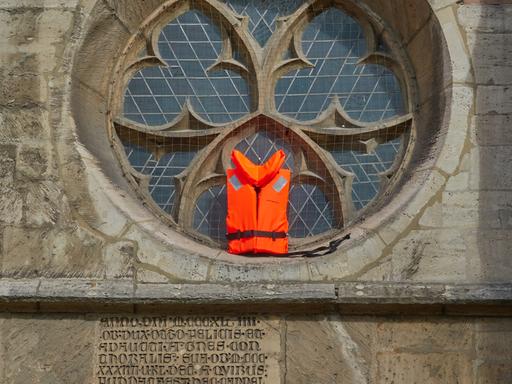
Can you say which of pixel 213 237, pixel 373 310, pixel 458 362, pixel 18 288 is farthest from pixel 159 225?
pixel 458 362

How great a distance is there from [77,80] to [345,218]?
2006 mm

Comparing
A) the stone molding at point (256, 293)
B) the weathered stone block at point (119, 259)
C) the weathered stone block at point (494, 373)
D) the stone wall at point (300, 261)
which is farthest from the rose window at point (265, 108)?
the weathered stone block at point (494, 373)

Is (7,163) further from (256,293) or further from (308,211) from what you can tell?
(308,211)

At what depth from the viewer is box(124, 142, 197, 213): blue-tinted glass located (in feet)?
25.8

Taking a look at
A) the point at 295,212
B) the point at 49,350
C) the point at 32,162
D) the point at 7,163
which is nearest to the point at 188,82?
the point at 295,212

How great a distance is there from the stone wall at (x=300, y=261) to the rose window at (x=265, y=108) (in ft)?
1.30

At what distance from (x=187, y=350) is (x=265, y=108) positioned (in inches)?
73.3

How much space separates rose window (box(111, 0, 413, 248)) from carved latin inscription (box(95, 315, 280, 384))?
31.9 inches

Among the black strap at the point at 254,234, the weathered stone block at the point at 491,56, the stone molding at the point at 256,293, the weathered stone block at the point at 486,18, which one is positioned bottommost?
the stone molding at the point at 256,293

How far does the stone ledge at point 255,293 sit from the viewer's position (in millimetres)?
6879

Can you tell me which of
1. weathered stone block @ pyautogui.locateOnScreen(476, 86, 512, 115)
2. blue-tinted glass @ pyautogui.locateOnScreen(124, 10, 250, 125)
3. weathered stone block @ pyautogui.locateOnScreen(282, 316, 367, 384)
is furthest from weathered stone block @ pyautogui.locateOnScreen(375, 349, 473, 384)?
blue-tinted glass @ pyautogui.locateOnScreen(124, 10, 250, 125)

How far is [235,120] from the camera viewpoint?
7.98 meters

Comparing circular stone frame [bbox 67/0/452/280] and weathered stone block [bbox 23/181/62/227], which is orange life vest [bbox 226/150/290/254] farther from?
weathered stone block [bbox 23/181/62/227]

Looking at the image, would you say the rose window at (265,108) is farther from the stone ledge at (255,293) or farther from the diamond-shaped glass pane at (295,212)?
the stone ledge at (255,293)
